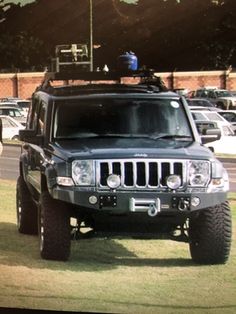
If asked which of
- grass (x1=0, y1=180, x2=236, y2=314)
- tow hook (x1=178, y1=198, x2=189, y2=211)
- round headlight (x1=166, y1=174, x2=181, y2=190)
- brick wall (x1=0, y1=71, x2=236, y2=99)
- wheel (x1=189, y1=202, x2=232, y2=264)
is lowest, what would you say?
grass (x1=0, y1=180, x2=236, y2=314)

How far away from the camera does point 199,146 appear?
313 cm

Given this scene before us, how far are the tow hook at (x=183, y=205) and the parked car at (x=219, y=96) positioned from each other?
47 cm

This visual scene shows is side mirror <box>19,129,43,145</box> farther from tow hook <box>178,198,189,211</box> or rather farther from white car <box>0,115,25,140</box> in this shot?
tow hook <box>178,198,189,211</box>

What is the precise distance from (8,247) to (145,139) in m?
0.94

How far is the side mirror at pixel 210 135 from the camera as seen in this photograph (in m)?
3.14

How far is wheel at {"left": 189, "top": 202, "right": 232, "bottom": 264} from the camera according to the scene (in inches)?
121

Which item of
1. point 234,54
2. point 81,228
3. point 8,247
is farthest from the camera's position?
point 8,247

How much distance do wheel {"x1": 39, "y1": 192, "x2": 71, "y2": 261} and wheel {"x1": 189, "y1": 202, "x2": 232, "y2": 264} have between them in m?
0.60

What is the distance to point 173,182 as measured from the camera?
300cm

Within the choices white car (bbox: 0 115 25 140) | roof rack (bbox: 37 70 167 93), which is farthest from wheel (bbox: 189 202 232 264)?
white car (bbox: 0 115 25 140)

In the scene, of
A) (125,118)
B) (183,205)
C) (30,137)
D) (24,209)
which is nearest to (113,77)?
(125,118)

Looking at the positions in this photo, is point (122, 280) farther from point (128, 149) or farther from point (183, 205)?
point (128, 149)

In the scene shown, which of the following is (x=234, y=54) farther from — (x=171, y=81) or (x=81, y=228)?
(x=81, y=228)

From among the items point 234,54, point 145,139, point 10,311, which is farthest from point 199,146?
point 10,311
